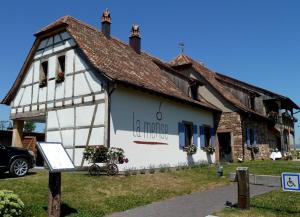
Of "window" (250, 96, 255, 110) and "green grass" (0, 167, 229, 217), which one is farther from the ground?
"window" (250, 96, 255, 110)

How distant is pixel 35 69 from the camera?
64.3ft

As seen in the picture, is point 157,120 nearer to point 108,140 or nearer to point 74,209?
point 108,140

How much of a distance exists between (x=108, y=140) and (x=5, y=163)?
162 inches

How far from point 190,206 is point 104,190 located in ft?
9.43

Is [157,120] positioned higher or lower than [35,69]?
lower

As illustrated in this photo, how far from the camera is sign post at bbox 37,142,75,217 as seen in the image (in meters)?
7.96

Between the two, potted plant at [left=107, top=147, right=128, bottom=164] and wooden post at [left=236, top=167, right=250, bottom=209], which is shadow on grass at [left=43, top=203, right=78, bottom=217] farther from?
potted plant at [left=107, top=147, right=128, bottom=164]

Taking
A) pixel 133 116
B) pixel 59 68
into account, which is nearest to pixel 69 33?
pixel 59 68

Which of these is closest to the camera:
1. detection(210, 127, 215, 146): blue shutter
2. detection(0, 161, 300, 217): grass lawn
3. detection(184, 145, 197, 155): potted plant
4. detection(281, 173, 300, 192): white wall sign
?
detection(281, 173, 300, 192): white wall sign

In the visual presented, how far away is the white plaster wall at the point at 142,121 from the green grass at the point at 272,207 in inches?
273

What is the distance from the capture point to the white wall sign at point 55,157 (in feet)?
26.0

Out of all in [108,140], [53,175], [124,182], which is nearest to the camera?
[53,175]

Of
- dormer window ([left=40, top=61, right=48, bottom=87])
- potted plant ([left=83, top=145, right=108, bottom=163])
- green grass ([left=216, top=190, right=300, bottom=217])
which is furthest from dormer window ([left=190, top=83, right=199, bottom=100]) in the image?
green grass ([left=216, top=190, right=300, bottom=217])

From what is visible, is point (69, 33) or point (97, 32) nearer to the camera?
point (69, 33)
